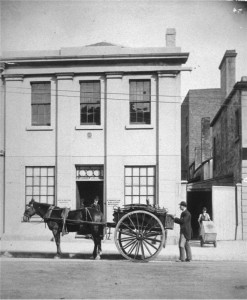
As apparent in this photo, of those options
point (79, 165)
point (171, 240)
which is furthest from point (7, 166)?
point (171, 240)

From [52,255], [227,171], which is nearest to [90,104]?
[52,255]

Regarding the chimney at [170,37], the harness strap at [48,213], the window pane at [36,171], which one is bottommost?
the harness strap at [48,213]

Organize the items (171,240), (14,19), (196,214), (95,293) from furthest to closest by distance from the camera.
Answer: (196,214) → (171,240) → (14,19) → (95,293)

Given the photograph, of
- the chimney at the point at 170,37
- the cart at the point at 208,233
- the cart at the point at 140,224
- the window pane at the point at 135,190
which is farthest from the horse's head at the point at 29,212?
the chimney at the point at 170,37

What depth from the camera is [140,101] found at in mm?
18625

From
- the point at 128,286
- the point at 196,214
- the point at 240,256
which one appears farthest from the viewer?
the point at 196,214

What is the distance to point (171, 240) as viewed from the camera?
695 inches

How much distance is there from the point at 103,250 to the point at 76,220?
235 centimetres

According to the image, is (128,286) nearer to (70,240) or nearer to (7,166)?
(70,240)

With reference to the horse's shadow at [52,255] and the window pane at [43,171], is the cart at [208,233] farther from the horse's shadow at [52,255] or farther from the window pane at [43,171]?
the window pane at [43,171]

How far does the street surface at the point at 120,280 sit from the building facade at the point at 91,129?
616 centimetres

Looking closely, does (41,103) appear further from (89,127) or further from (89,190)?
(89,190)

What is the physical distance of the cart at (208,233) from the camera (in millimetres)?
16203

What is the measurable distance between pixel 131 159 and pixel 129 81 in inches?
125
